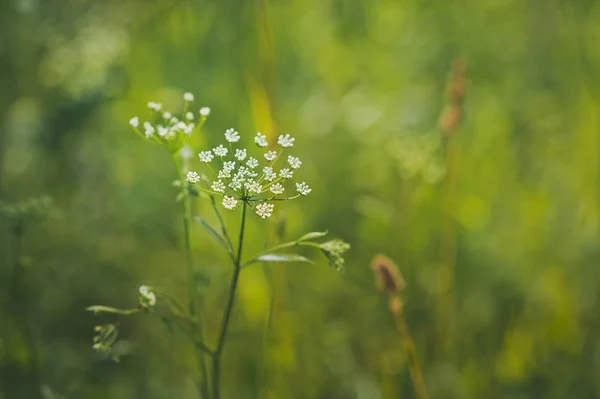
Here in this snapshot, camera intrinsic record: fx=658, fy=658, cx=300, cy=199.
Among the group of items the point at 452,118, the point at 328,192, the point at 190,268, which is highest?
the point at 328,192

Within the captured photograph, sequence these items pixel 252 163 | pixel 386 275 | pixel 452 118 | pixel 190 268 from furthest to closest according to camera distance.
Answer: pixel 452 118
pixel 386 275
pixel 190 268
pixel 252 163

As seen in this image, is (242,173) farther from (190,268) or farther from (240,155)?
(190,268)

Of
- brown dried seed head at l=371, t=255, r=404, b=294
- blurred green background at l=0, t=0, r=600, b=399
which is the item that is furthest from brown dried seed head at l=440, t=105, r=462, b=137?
brown dried seed head at l=371, t=255, r=404, b=294

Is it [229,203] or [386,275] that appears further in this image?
[386,275]

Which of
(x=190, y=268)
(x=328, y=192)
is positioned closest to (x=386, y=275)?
(x=190, y=268)

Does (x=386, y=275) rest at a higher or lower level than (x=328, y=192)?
lower

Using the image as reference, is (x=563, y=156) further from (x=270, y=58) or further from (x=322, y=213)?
(x=270, y=58)

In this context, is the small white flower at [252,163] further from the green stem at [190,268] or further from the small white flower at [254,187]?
the green stem at [190,268]

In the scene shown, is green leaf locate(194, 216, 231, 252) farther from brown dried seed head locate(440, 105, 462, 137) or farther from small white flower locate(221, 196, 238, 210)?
brown dried seed head locate(440, 105, 462, 137)
